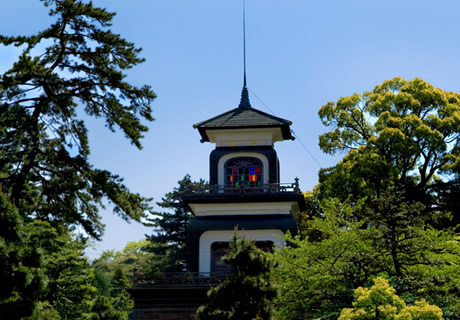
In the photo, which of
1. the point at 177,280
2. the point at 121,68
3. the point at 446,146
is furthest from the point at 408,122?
the point at 121,68

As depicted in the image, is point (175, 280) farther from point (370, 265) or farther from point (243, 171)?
point (370, 265)

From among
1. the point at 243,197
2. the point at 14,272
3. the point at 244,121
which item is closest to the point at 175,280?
the point at 243,197

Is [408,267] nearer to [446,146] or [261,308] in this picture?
[261,308]

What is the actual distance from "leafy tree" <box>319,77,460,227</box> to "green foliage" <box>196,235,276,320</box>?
17.4m

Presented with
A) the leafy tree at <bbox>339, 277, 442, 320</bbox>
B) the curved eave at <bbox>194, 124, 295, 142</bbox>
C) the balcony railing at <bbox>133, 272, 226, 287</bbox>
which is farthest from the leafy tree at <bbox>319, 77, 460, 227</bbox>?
the leafy tree at <bbox>339, 277, 442, 320</bbox>

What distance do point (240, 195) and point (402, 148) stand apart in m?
9.31

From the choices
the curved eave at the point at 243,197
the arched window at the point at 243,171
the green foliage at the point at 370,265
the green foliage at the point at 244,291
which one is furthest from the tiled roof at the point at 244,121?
the green foliage at the point at 244,291

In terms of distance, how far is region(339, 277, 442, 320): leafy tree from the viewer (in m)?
13.4

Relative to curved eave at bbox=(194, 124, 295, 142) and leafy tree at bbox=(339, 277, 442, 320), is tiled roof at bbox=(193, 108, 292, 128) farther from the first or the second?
leafy tree at bbox=(339, 277, 442, 320)

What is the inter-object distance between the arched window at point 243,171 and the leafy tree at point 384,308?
16.1 m

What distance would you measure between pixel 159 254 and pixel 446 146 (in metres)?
25.6

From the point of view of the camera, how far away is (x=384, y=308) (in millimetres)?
13445

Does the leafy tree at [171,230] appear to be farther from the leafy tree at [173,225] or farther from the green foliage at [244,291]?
the green foliage at [244,291]

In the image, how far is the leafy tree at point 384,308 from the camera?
13.4m
